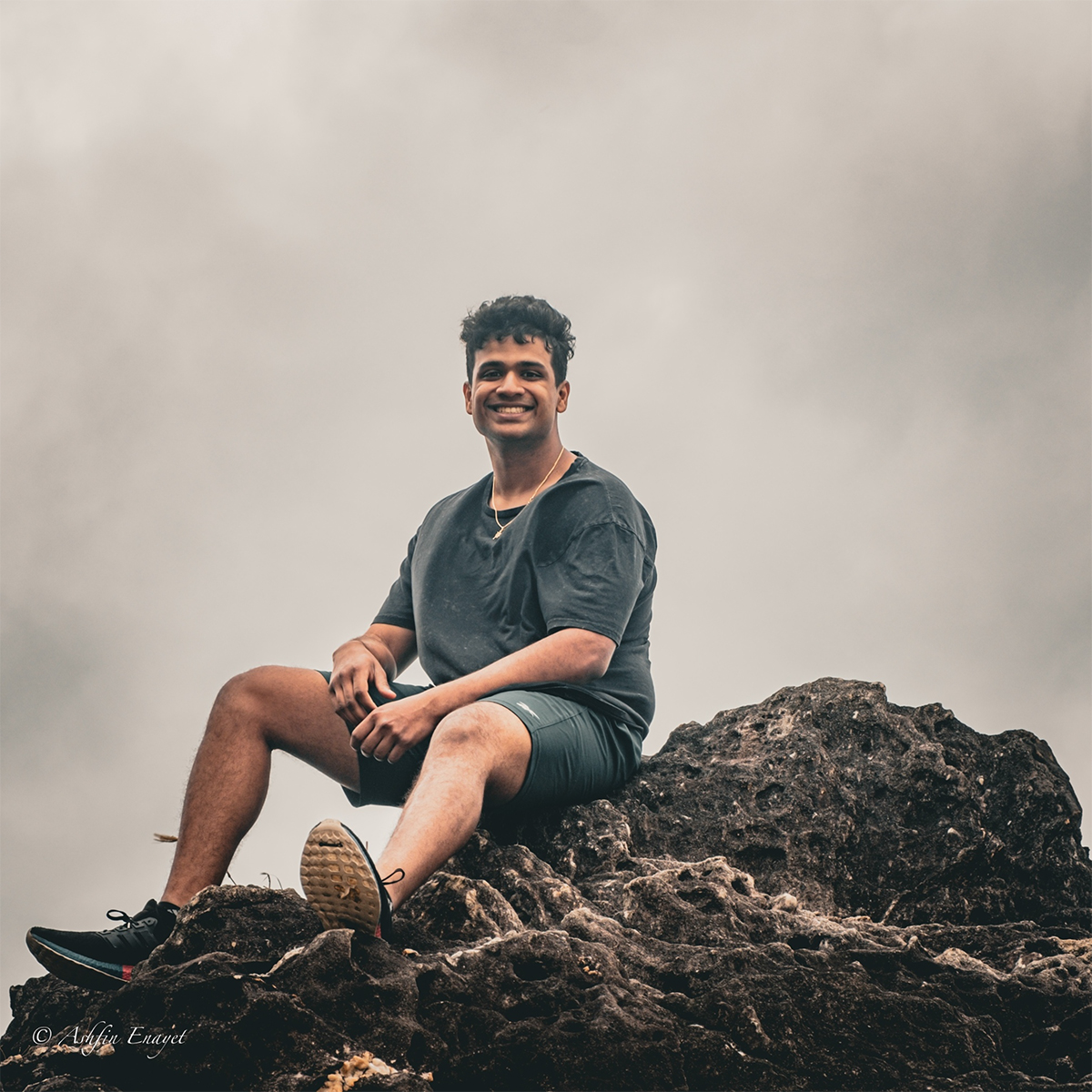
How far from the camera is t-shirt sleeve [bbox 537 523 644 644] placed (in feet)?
14.4

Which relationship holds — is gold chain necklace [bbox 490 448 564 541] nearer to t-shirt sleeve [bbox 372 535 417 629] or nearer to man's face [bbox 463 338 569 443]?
man's face [bbox 463 338 569 443]

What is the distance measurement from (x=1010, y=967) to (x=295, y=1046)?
2.55 metres

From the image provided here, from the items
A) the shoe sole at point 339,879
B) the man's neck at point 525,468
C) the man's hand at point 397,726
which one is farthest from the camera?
the man's neck at point 525,468

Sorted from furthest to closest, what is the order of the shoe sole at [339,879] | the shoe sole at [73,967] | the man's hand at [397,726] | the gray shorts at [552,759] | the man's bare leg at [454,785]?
the gray shorts at [552,759]
the man's hand at [397,726]
the man's bare leg at [454,785]
the shoe sole at [73,967]
the shoe sole at [339,879]

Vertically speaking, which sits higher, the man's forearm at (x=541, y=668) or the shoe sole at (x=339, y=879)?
the man's forearm at (x=541, y=668)

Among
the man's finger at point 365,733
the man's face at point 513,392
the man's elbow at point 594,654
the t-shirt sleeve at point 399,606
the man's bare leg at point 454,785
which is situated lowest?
the man's bare leg at point 454,785

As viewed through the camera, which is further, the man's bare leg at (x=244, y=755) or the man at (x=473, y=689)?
the man's bare leg at (x=244, y=755)

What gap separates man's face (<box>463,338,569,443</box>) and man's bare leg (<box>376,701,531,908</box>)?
1591mm

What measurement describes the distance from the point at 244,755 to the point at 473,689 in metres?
0.98

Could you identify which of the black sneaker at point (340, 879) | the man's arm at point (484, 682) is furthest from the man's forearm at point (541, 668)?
the black sneaker at point (340, 879)

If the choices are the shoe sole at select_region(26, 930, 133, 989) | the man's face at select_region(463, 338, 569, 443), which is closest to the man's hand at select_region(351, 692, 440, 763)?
the shoe sole at select_region(26, 930, 133, 989)

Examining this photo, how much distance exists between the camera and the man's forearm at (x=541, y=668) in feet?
13.3

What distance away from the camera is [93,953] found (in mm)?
3293

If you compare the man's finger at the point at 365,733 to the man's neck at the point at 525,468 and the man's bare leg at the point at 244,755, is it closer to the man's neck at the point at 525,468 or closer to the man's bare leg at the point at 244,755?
the man's bare leg at the point at 244,755
